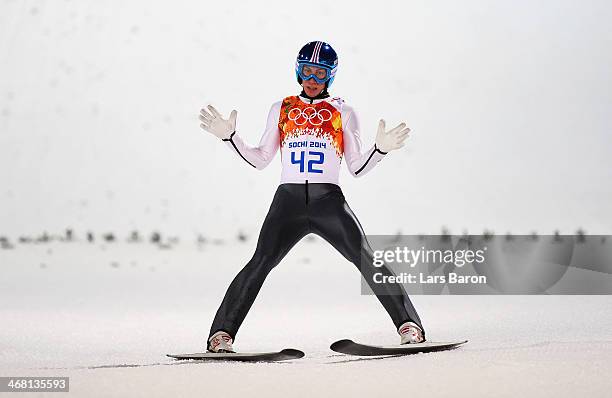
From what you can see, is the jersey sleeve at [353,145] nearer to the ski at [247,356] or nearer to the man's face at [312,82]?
the man's face at [312,82]

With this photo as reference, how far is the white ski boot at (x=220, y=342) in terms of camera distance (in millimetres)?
4695

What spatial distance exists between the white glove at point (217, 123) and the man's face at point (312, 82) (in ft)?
1.33

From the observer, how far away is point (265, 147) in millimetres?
5070

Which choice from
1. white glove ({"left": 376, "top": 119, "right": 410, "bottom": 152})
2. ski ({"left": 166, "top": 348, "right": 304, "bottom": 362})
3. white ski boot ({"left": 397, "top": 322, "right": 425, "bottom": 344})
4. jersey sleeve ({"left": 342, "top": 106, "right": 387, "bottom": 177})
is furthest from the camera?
jersey sleeve ({"left": 342, "top": 106, "right": 387, "bottom": 177})

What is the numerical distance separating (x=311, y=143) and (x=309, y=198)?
0.29 m

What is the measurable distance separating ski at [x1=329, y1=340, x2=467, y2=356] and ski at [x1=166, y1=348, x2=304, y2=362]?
262 millimetres

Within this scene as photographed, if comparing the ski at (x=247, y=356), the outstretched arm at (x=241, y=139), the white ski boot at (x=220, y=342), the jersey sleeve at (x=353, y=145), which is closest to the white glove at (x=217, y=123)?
the outstretched arm at (x=241, y=139)

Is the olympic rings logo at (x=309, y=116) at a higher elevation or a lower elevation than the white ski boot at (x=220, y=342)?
higher

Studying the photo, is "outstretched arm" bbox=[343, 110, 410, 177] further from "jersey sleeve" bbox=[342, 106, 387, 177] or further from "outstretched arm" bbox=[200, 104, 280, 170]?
"outstretched arm" bbox=[200, 104, 280, 170]

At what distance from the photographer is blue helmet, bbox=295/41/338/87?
5.00 m

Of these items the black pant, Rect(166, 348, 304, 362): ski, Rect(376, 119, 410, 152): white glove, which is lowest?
Rect(166, 348, 304, 362): ski

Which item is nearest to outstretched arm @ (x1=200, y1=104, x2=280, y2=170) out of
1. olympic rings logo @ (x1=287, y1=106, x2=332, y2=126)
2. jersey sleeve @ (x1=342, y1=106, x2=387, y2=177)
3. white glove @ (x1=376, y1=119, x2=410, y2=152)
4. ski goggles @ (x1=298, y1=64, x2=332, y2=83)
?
olympic rings logo @ (x1=287, y1=106, x2=332, y2=126)

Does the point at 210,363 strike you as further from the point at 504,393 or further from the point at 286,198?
the point at 504,393

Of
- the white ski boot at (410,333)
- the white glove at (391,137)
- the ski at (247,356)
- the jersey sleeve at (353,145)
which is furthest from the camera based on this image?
the jersey sleeve at (353,145)
